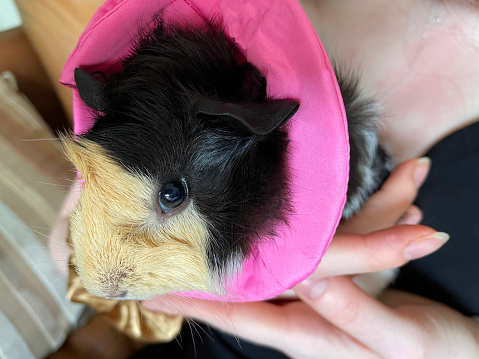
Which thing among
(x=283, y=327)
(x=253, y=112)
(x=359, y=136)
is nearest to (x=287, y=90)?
(x=253, y=112)

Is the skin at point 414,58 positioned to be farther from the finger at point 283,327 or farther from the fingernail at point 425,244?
the finger at point 283,327

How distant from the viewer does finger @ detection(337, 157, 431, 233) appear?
82cm

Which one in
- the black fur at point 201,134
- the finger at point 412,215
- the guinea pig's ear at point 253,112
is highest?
the guinea pig's ear at point 253,112

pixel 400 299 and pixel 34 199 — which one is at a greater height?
pixel 400 299

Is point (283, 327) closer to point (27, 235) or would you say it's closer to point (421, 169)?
point (421, 169)

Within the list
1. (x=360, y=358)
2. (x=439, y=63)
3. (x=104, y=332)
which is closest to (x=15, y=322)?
(x=104, y=332)

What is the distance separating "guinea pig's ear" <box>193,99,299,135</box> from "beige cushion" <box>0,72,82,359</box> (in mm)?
900

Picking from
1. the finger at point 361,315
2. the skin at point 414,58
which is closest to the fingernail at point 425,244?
the finger at point 361,315

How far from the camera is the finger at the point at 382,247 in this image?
2.15 feet

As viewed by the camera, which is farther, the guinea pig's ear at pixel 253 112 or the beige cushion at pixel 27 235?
the beige cushion at pixel 27 235

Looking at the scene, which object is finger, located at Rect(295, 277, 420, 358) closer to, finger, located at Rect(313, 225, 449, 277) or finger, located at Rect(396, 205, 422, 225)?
finger, located at Rect(313, 225, 449, 277)

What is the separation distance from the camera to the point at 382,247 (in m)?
0.66

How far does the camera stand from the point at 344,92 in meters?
0.72

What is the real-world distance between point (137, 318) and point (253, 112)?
3.14 feet
